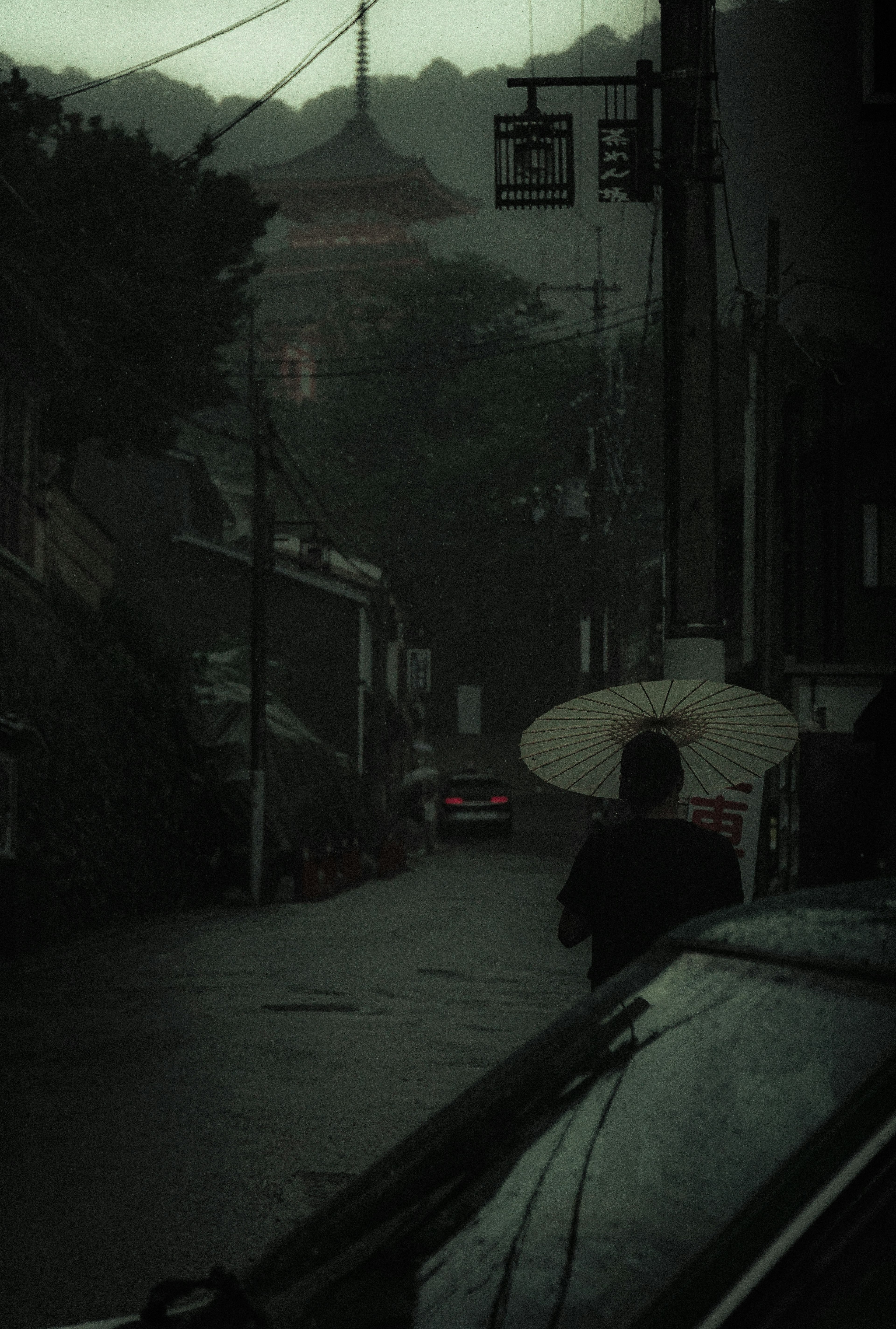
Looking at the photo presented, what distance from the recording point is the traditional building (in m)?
80.9

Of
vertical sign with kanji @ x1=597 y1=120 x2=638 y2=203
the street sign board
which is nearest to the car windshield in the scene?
vertical sign with kanji @ x1=597 y1=120 x2=638 y2=203

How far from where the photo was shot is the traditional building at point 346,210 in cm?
8094

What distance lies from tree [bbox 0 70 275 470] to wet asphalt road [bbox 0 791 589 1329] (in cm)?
880

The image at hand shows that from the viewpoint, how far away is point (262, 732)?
79.6 ft

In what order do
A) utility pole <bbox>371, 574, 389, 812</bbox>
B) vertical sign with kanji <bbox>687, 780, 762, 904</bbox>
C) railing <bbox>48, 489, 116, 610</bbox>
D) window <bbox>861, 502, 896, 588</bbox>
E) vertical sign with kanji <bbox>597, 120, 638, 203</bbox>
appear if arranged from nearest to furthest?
vertical sign with kanji <bbox>687, 780, 762, 904</bbox>, vertical sign with kanji <bbox>597, 120, 638, 203</bbox>, railing <bbox>48, 489, 116, 610</bbox>, window <bbox>861, 502, 896, 588</bbox>, utility pole <bbox>371, 574, 389, 812</bbox>

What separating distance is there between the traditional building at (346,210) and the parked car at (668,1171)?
77.4m

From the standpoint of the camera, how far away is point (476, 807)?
4438cm

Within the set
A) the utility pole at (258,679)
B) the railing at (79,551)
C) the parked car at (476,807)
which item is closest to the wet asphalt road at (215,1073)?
the utility pole at (258,679)

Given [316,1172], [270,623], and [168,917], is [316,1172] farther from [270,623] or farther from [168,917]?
[270,623]

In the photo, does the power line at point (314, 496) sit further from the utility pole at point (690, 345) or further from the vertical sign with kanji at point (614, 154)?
the utility pole at point (690, 345)

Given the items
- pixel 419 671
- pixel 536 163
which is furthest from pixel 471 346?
pixel 536 163

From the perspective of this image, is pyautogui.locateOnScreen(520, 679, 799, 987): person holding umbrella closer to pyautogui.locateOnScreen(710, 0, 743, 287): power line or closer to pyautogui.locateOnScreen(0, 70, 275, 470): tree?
pyautogui.locateOnScreen(710, 0, 743, 287): power line

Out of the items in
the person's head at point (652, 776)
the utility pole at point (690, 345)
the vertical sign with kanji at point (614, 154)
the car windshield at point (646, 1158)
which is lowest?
the car windshield at point (646, 1158)

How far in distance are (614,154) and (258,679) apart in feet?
48.4
